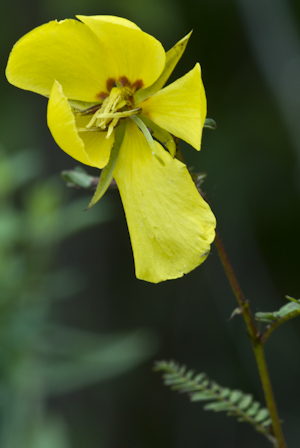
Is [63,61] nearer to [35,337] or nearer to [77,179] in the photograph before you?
[77,179]

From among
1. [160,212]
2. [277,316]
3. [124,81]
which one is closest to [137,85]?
[124,81]

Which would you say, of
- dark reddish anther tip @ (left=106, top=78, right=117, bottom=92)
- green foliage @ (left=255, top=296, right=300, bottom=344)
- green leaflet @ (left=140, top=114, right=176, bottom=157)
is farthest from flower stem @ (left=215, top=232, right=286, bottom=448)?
dark reddish anther tip @ (left=106, top=78, right=117, bottom=92)

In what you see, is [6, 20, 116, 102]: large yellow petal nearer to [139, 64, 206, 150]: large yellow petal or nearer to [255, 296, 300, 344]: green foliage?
[139, 64, 206, 150]: large yellow petal

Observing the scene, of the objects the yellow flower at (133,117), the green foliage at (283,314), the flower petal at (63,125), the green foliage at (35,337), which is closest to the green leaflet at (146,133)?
the yellow flower at (133,117)

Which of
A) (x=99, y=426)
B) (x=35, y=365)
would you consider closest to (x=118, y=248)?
(x=99, y=426)

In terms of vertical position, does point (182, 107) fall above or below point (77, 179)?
above

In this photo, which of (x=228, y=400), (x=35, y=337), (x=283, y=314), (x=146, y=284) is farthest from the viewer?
(x=146, y=284)
